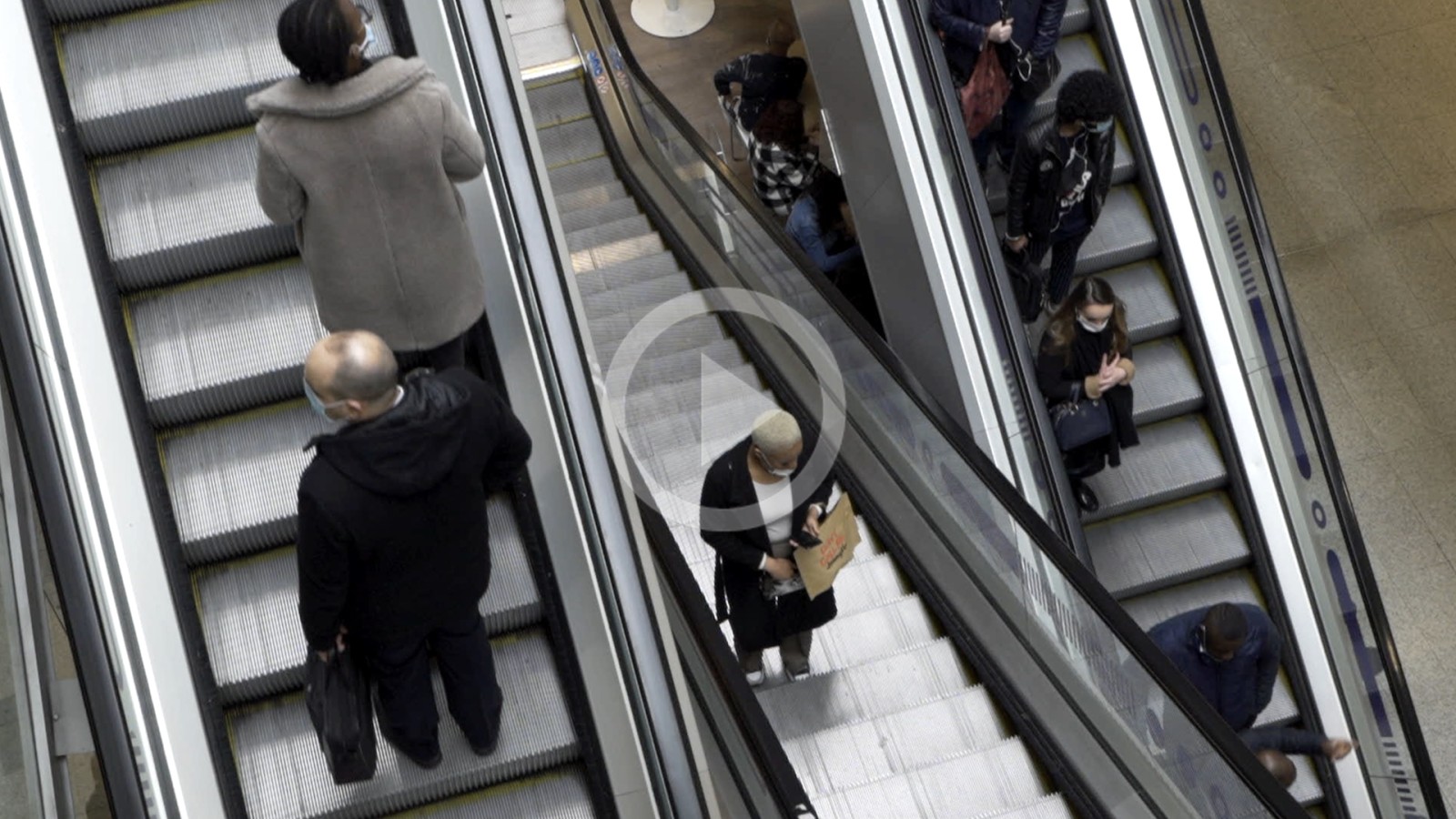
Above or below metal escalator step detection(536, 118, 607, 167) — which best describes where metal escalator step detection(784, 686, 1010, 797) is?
below

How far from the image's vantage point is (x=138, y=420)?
4.78 metres

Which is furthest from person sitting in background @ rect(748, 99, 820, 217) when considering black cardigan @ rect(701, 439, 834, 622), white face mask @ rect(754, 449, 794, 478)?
white face mask @ rect(754, 449, 794, 478)

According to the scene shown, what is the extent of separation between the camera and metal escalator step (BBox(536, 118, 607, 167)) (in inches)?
452

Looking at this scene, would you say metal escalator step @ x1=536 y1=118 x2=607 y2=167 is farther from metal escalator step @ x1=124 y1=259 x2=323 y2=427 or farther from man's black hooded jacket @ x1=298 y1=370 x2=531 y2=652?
man's black hooded jacket @ x1=298 y1=370 x2=531 y2=652

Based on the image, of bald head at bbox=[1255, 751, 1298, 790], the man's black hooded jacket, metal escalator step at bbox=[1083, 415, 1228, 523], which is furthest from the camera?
metal escalator step at bbox=[1083, 415, 1228, 523]

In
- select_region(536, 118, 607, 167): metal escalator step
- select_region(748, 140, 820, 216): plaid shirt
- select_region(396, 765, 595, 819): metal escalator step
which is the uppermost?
select_region(536, 118, 607, 167): metal escalator step

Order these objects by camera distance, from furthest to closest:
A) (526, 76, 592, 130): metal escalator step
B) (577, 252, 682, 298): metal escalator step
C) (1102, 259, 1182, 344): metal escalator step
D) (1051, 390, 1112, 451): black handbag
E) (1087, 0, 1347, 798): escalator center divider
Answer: (526, 76, 592, 130): metal escalator step < (577, 252, 682, 298): metal escalator step < (1102, 259, 1182, 344): metal escalator step < (1087, 0, 1347, 798): escalator center divider < (1051, 390, 1112, 451): black handbag

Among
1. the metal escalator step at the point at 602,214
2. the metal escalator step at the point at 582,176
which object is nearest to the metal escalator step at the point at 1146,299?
the metal escalator step at the point at 602,214

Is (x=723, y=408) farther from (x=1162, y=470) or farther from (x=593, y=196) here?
(x=593, y=196)

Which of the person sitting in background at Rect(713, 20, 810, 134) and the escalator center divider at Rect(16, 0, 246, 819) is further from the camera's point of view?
the person sitting in background at Rect(713, 20, 810, 134)

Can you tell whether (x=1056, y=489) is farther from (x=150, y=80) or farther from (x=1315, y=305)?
(x=150, y=80)

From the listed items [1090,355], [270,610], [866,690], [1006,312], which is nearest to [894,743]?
[866,690]

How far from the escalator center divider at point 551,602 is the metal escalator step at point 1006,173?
4020 millimetres

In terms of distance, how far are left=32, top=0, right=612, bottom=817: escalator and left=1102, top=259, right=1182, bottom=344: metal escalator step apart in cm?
429
